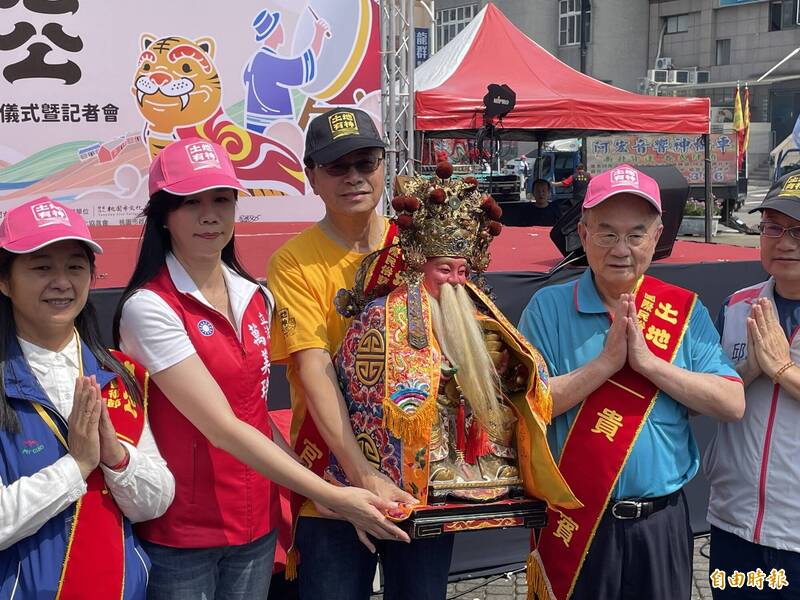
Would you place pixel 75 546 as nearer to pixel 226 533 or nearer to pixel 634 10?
pixel 226 533

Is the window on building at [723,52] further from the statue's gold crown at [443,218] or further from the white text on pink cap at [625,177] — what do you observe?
the statue's gold crown at [443,218]

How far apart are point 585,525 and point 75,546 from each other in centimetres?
132

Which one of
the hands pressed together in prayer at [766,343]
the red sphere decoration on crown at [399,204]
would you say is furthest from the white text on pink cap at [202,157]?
the hands pressed together in prayer at [766,343]

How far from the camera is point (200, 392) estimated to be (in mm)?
1900

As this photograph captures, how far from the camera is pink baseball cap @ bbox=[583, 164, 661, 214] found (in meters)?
2.22

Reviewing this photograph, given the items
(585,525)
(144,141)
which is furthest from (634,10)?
(585,525)

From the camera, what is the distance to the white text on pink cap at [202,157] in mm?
1983

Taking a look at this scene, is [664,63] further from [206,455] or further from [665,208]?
[206,455]

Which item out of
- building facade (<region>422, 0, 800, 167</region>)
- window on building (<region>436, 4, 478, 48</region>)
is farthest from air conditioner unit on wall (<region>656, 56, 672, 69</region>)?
window on building (<region>436, 4, 478, 48</region>)

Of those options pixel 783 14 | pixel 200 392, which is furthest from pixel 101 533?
pixel 783 14

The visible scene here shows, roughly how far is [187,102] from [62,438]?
3.61m

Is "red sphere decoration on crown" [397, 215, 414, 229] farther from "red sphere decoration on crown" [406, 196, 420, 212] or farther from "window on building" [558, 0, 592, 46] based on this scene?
"window on building" [558, 0, 592, 46]

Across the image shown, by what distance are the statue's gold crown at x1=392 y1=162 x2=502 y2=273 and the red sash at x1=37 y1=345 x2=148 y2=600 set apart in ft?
2.51

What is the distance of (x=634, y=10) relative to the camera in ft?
122
